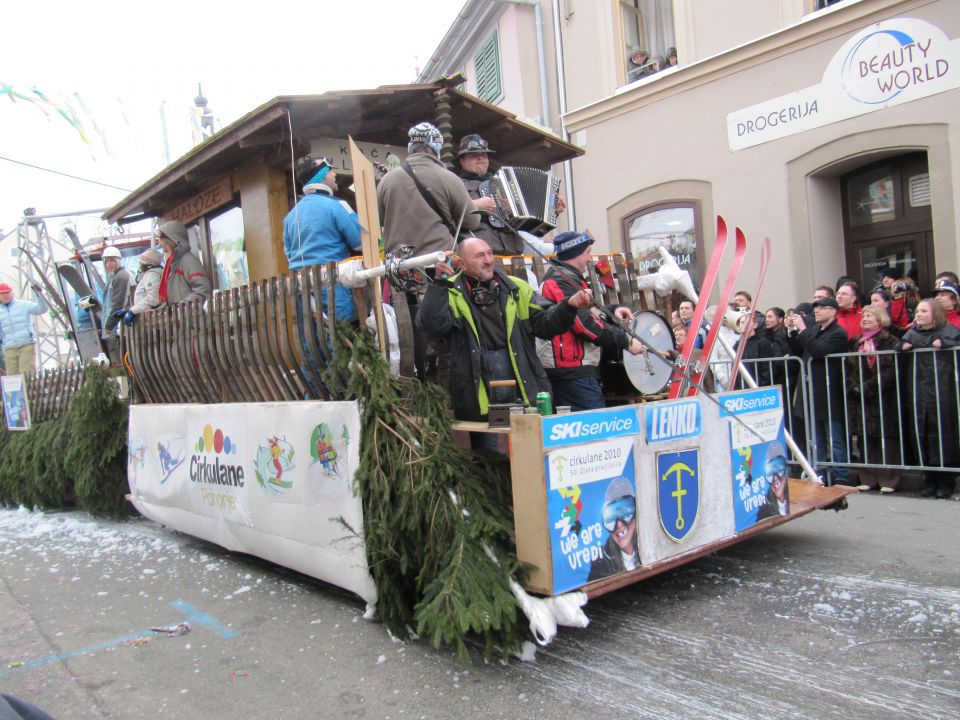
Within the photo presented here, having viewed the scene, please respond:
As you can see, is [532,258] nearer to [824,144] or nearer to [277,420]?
[277,420]

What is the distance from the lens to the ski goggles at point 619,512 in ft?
11.9

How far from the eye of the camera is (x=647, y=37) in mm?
12086

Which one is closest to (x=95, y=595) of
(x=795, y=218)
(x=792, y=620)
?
(x=792, y=620)

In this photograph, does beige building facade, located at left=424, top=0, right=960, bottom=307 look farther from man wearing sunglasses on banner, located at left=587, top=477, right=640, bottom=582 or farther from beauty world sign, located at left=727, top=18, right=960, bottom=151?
man wearing sunglasses on banner, located at left=587, top=477, right=640, bottom=582

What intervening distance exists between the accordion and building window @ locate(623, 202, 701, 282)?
482 cm

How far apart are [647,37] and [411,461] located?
10363mm

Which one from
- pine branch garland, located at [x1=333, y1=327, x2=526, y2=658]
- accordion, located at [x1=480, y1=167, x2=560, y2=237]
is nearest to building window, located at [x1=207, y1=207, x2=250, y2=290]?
accordion, located at [x1=480, y1=167, x2=560, y2=237]

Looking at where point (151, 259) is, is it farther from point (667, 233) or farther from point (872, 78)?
point (872, 78)

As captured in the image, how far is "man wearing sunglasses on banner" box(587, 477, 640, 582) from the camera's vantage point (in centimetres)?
362

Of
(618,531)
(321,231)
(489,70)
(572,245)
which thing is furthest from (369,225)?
(489,70)

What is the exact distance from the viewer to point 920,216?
30.6 ft

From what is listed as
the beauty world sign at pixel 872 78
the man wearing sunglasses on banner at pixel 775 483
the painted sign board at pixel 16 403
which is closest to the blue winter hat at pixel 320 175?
the man wearing sunglasses on banner at pixel 775 483

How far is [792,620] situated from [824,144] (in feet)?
24.5

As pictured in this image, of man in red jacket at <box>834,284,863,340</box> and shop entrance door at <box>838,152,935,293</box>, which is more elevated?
shop entrance door at <box>838,152,935,293</box>
